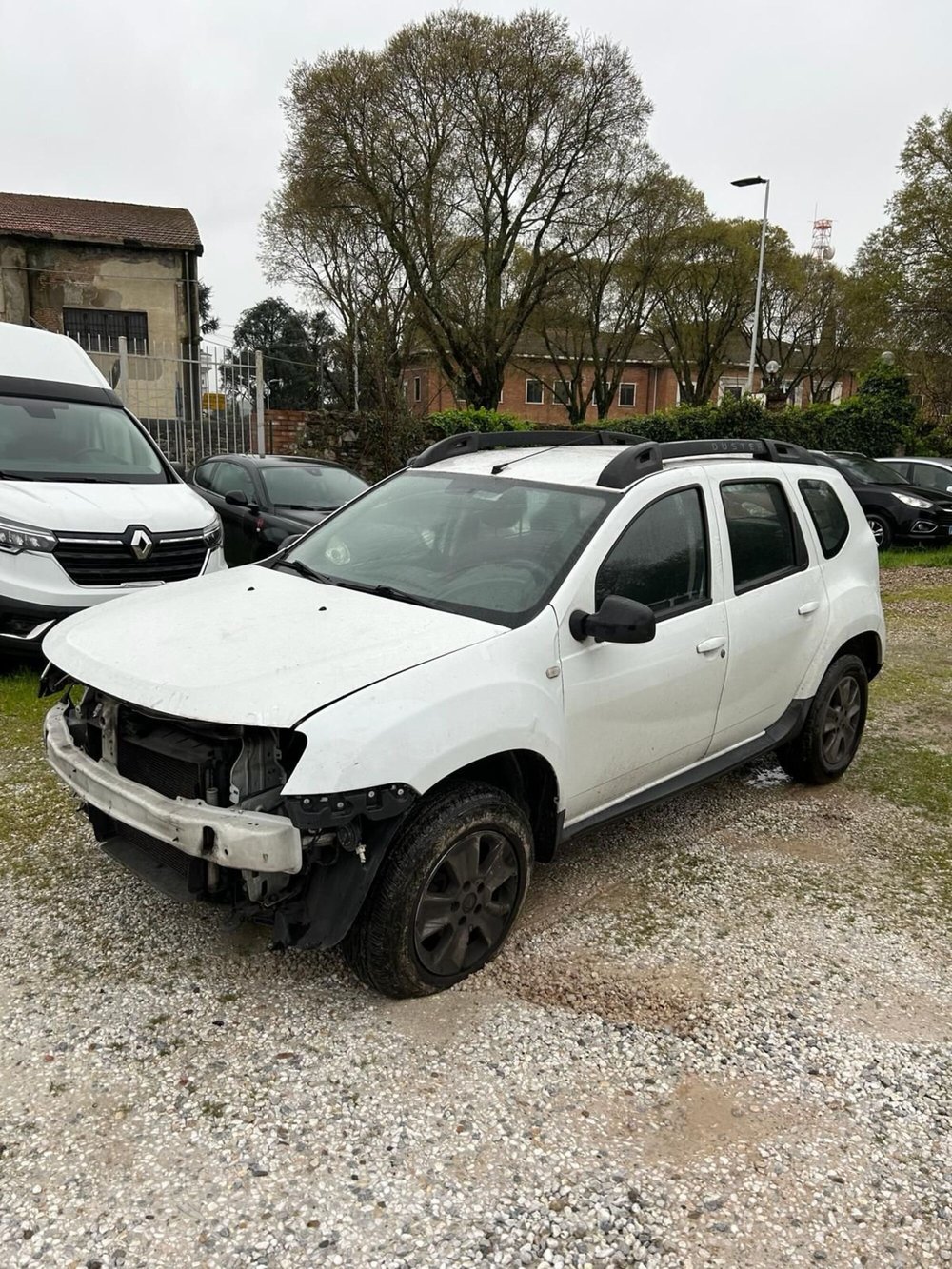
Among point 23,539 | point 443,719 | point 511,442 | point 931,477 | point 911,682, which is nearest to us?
point 443,719

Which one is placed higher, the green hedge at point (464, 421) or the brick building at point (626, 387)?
the brick building at point (626, 387)

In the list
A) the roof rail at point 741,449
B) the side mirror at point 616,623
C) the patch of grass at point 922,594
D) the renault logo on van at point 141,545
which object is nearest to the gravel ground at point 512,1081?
the side mirror at point 616,623

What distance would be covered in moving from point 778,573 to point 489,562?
163 centimetres

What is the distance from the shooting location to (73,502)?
6.18 m

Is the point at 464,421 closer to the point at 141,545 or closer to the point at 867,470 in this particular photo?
the point at 867,470

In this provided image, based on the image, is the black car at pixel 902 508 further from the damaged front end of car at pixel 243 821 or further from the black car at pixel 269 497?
the damaged front end of car at pixel 243 821

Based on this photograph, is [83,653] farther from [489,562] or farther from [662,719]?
[662,719]

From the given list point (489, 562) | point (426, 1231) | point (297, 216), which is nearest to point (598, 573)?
point (489, 562)

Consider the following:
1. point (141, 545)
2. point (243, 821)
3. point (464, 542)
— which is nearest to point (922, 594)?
point (141, 545)

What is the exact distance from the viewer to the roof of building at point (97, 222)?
20.6 metres

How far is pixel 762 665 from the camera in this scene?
13.7 feet

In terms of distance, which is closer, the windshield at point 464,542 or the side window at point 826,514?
the windshield at point 464,542

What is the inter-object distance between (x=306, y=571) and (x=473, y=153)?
25.6 meters

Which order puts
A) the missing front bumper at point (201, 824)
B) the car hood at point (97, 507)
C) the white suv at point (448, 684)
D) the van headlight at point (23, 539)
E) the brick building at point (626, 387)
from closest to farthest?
the missing front bumper at point (201, 824), the white suv at point (448, 684), the van headlight at point (23, 539), the car hood at point (97, 507), the brick building at point (626, 387)
